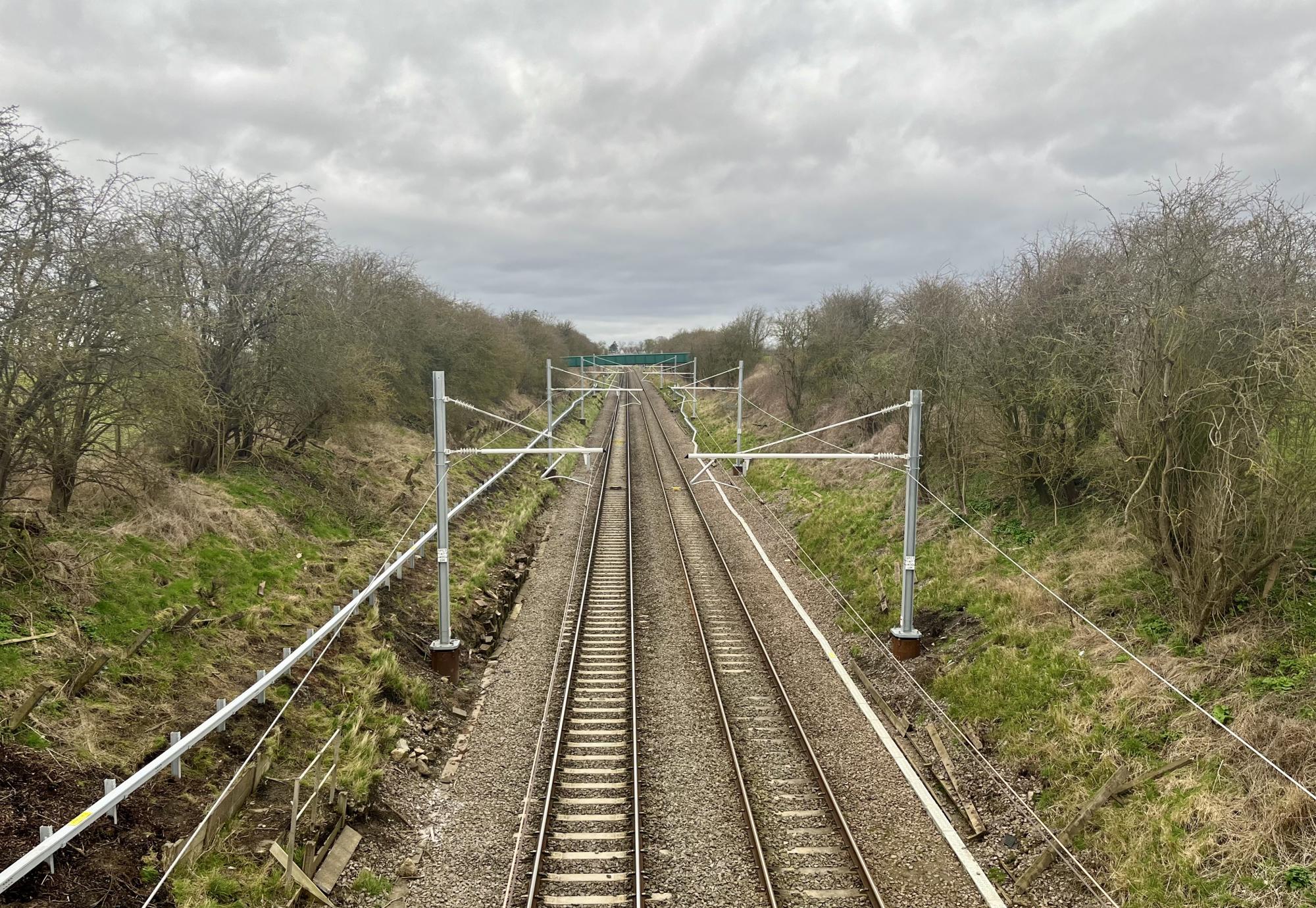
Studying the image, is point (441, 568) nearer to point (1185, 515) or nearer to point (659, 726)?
point (659, 726)

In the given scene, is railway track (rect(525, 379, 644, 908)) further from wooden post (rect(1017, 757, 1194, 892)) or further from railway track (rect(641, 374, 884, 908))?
wooden post (rect(1017, 757, 1194, 892))

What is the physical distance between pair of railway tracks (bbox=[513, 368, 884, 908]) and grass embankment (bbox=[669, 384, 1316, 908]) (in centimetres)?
282

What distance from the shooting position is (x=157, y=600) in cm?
1094

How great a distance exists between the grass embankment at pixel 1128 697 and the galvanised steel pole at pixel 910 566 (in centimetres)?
59

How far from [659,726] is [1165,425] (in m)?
9.09

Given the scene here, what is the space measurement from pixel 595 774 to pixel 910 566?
7219mm

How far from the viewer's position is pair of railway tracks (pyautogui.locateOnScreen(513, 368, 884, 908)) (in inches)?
324

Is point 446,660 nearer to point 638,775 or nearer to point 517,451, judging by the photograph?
point 517,451

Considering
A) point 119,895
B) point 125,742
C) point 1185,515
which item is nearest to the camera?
point 119,895

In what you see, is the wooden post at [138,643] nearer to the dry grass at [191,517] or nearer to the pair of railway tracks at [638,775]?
the dry grass at [191,517]

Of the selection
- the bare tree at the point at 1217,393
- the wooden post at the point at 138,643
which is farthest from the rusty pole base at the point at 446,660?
the bare tree at the point at 1217,393

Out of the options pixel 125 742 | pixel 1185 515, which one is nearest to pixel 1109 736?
pixel 1185 515

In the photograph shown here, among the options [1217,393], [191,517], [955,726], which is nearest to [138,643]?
[191,517]

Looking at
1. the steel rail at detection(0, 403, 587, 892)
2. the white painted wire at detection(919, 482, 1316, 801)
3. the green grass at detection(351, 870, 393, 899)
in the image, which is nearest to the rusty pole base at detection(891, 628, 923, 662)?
the white painted wire at detection(919, 482, 1316, 801)
